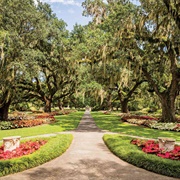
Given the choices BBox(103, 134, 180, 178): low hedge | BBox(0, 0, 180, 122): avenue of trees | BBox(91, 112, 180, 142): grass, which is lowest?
BBox(91, 112, 180, 142): grass

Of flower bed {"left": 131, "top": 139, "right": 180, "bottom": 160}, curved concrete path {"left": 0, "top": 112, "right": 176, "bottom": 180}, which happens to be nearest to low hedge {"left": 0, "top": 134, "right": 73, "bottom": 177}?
curved concrete path {"left": 0, "top": 112, "right": 176, "bottom": 180}

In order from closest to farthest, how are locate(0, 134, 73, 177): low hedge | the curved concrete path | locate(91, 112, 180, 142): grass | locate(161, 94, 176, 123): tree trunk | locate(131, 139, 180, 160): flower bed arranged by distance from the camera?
the curved concrete path, locate(0, 134, 73, 177): low hedge, locate(131, 139, 180, 160): flower bed, locate(91, 112, 180, 142): grass, locate(161, 94, 176, 123): tree trunk

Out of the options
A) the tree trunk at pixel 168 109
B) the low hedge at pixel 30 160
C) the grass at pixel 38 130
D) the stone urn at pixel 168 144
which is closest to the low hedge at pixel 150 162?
the stone urn at pixel 168 144

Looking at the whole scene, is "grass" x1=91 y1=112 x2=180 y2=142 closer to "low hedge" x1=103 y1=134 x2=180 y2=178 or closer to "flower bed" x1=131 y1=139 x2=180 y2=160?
"flower bed" x1=131 y1=139 x2=180 y2=160

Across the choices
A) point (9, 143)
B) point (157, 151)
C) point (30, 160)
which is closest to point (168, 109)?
point (157, 151)

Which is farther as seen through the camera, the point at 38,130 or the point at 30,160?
the point at 38,130

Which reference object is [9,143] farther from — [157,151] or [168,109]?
[168,109]

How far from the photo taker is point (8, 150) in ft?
24.6

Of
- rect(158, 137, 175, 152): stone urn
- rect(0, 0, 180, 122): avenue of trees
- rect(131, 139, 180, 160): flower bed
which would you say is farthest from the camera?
rect(0, 0, 180, 122): avenue of trees

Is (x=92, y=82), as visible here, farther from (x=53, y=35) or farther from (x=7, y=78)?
(x=7, y=78)

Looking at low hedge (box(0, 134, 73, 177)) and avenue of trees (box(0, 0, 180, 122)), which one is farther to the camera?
avenue of trees (box(0, 0, 180, 122))

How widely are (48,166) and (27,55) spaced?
1092 centimetres

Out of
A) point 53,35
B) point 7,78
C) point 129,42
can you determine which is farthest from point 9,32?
point 129,42

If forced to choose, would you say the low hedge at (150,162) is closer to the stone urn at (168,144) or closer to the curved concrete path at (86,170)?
the curved concrete path at (86,170)
